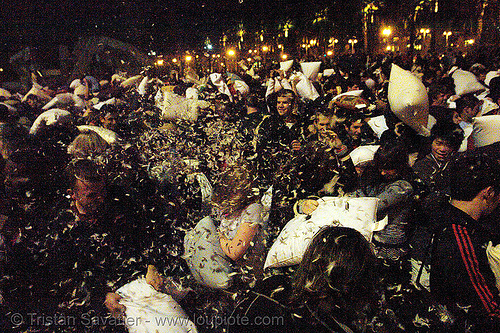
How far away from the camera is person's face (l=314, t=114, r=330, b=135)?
3800 mm

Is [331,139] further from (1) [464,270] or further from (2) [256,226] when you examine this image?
(1) [464,270]

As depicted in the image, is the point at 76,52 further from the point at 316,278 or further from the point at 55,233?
the point at 316,278

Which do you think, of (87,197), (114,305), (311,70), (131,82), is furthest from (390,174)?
(131,82)

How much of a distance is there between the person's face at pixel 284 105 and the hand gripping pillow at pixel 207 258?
2.24m

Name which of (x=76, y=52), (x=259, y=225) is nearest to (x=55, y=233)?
(x=259, y=225)

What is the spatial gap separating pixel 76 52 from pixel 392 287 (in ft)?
55.7

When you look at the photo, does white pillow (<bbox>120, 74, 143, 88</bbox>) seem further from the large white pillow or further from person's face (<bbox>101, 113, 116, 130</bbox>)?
the large white pillow

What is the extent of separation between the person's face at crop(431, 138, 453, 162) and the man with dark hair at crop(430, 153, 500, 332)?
1114 millimetres

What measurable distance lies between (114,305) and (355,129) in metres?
3.30

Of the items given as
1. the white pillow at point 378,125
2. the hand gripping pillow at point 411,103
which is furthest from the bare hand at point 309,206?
the white pillow at point 378,125

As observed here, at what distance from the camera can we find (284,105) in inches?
166

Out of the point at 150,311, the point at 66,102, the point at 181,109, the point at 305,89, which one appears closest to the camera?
the point at 150,311

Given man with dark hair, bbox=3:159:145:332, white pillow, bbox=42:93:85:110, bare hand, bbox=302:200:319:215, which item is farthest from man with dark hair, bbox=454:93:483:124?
white pillow, bbox=42:93:85:110

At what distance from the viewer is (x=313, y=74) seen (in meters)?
7.57
